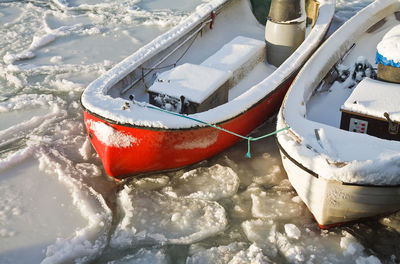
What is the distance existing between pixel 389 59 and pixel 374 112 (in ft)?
2.19

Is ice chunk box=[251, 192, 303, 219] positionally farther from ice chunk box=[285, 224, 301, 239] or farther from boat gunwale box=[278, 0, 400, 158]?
boat gunwale box=[278, 0, 400, 158]

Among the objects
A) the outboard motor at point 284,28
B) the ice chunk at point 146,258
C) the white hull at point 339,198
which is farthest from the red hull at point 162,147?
the outboard motor at point 284,28

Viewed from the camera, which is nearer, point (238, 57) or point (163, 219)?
point (163, 219)

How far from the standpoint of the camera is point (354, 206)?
3318mm

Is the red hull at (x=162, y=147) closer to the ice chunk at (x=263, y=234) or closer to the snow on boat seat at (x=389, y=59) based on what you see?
the ice chunk at (x=263, y=234)

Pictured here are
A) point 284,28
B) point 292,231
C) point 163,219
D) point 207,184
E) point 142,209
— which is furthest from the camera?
point 284,28

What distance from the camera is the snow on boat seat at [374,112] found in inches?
139

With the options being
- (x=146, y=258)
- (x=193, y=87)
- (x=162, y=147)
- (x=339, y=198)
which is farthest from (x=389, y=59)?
(x=146, y=258)

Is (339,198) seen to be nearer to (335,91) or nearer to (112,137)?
(335,91)

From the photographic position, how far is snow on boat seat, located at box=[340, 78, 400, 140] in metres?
3.54

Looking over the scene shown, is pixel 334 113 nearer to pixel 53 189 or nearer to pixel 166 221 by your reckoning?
pixel 166 221

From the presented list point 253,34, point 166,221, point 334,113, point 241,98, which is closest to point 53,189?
point 166,221

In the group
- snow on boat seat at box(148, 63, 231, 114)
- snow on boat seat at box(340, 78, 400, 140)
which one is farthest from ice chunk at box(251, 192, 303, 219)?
snow on boat seat at box(148, 63, 231, 114)

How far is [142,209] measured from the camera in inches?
150
